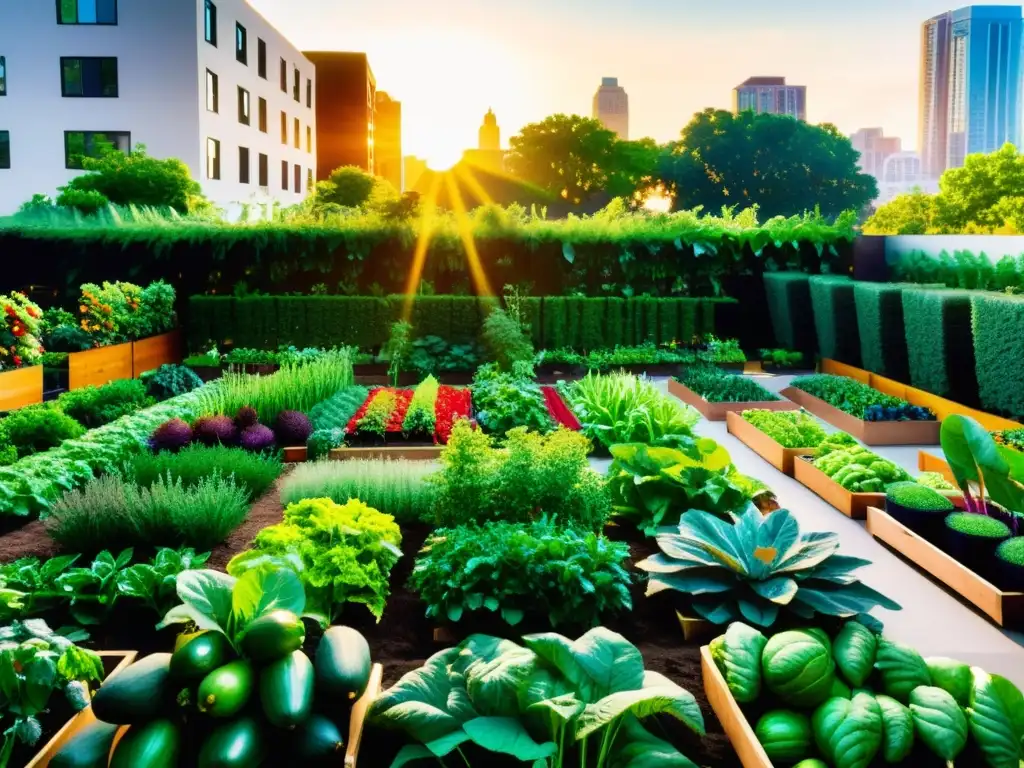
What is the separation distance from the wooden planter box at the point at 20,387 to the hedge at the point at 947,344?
30.5 ft

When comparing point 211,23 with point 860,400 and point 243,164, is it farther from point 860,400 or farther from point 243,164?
point 860,400

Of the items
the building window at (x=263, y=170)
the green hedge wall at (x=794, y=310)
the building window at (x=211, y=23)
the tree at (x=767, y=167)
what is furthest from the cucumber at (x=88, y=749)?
the tree at (x=767, y=167)

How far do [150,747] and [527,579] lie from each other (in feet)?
5.76

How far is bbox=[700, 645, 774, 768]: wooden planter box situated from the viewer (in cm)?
289

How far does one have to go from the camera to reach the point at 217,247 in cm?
1505

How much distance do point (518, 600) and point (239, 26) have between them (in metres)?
32.8

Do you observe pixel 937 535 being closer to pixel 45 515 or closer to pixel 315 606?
pixel 315 606

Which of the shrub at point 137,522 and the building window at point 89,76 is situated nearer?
the shrub at point 137,522

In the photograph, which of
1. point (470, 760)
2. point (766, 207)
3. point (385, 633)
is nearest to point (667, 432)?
point (385, 633)

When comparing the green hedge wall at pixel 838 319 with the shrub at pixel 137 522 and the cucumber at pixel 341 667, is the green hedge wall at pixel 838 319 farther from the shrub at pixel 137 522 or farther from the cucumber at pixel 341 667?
the cucumber at pixel 341 667

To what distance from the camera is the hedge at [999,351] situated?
824 cm

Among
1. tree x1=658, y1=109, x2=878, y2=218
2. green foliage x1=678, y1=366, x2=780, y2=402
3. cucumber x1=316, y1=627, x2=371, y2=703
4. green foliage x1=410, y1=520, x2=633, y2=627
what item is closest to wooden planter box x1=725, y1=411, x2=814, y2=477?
green foliage x1=678, y1=366, x2=780, y2=402

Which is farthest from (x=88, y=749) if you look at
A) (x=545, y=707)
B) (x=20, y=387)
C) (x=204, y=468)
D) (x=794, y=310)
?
(x=794, y=310)

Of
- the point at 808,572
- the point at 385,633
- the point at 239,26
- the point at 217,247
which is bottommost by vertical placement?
the point at 385,633
